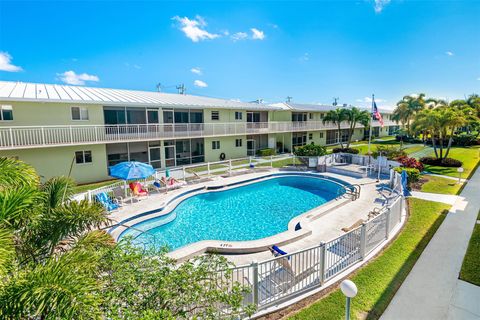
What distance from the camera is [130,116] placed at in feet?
64.8

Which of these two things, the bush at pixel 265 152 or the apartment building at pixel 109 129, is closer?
the apartment building at pixel 109 129

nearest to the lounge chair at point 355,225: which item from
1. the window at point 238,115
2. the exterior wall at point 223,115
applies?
the exterior wall at point 223,115

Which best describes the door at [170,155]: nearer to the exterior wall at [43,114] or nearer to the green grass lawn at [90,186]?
the green grass lawn at [90,186]

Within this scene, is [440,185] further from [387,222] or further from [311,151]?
[387,222]

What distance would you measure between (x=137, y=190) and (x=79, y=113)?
8.44m

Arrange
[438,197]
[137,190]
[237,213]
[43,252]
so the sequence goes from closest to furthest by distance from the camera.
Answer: [43,252], [438,197], [237,213], [137,190]

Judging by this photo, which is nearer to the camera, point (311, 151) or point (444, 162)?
point (444, 162)

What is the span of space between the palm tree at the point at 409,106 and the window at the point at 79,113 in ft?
159

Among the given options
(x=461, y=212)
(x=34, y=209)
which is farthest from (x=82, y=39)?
(x=461, y=212)

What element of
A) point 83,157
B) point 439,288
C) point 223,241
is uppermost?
point 83,157

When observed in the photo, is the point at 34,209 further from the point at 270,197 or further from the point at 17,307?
the point at 270,197

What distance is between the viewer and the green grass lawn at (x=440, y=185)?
1445cm

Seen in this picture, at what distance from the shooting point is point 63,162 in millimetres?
16891

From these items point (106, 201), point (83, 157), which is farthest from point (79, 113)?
point (106, 201)
